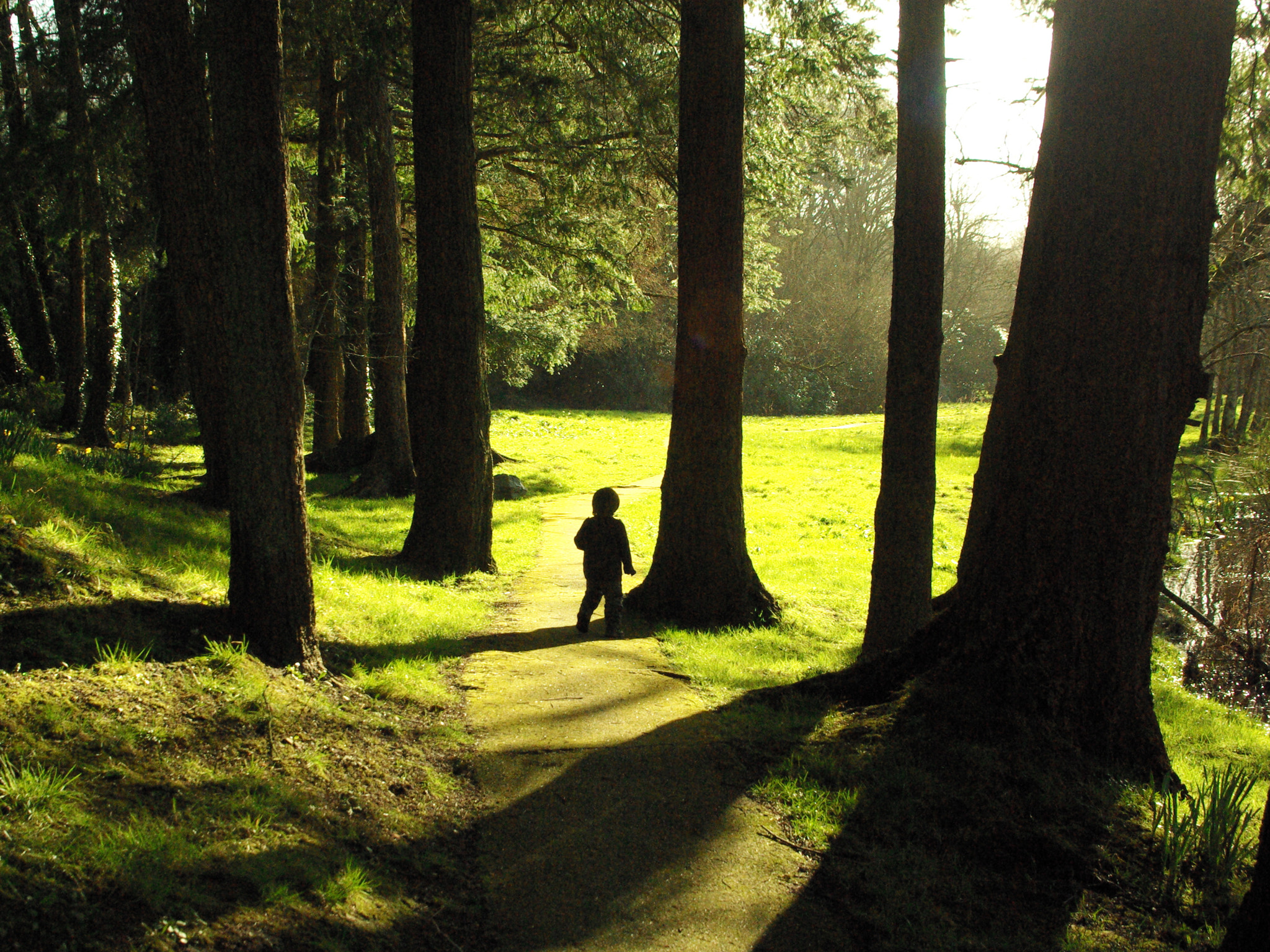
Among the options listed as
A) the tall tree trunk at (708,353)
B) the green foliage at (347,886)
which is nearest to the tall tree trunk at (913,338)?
the tall tree trunk at (708,353)

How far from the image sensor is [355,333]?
1408 cm

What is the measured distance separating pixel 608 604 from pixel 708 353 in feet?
8.36

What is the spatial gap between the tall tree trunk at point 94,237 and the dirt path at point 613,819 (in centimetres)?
934

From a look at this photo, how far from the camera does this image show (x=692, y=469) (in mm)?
8398

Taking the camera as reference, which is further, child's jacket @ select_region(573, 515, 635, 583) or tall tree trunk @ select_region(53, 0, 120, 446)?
tall tree trunk @ select_region(53, 0, 120, 446)

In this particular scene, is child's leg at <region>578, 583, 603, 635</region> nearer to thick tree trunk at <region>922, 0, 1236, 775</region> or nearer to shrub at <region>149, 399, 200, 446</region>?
thick tree trunk at <region>922, 0, 1236, 775</region>

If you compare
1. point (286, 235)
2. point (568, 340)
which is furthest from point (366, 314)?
point (286, 235)

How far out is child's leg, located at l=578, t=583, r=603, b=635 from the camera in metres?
7.71

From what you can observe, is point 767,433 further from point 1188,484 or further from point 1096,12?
point 1096,12

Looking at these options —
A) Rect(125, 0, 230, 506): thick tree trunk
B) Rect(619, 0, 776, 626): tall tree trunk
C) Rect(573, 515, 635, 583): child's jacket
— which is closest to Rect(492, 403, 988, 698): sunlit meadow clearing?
Rect(619, 0, 776, 626): tall tree trunk

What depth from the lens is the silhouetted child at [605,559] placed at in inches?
301

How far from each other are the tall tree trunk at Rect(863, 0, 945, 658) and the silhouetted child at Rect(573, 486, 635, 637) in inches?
90.8

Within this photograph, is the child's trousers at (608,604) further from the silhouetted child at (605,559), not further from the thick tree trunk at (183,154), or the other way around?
the thick tree trunk at (183,154)

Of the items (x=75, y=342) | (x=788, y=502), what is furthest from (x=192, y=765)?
(x=75, y=342)
